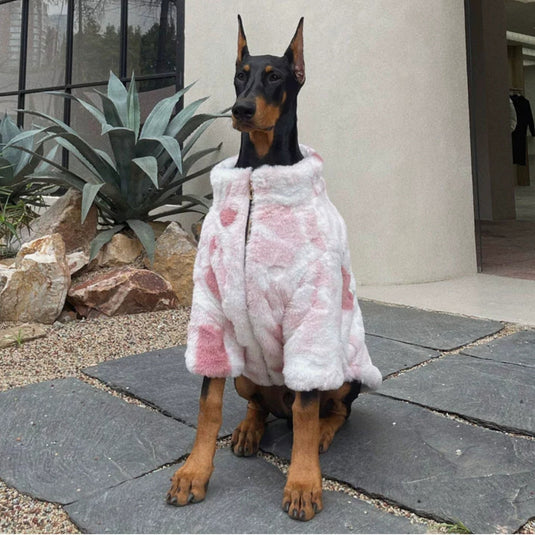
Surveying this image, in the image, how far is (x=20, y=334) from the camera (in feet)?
10.1

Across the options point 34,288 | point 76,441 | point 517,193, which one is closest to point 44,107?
point 34,288

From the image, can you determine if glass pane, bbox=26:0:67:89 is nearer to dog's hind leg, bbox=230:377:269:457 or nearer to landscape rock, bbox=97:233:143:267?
landscape rock, bbox=97:233:143:267

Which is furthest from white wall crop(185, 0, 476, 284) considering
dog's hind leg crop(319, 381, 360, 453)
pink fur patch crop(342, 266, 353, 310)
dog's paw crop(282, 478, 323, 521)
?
dog's paw crop(282, 478, 323, 521)

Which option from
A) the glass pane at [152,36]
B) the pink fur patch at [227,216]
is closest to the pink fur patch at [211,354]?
→ the pink fur patch at [227,216]

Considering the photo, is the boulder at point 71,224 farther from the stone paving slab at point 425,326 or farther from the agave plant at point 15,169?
the stone paving slab at point 425,326

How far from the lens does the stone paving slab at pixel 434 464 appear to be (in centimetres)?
147

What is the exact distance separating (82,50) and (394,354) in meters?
5.20

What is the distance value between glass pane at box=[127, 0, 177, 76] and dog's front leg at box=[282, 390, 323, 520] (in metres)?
4.68

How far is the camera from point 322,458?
5.70ft

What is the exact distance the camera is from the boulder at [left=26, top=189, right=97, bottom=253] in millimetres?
4047

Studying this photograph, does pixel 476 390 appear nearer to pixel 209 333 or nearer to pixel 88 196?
pixel 209 333

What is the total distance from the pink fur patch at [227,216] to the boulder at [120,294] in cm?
216

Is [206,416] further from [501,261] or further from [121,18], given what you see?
[121,18]

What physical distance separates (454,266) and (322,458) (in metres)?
3.12
